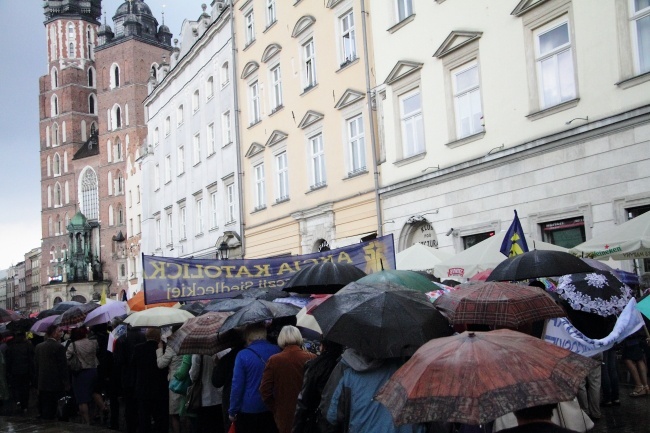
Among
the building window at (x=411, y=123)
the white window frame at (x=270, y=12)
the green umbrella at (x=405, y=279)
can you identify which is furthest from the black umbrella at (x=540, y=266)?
the white window frame at (x=270, y=12)

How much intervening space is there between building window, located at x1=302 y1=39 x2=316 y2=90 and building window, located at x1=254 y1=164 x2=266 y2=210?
16.0ft

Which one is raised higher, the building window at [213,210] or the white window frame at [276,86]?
the white window frame at [276,86]

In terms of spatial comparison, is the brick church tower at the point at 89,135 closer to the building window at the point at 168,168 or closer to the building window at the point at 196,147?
the building window at the point at 168,168

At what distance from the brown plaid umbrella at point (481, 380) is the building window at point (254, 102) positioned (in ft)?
84.3

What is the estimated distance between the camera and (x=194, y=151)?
36094 mm

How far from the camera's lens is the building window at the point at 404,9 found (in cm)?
1952

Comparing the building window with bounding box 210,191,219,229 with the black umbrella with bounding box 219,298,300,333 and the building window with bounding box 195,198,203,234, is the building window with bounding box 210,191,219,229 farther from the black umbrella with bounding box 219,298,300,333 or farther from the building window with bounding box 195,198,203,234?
the black umbrella with bounding box 219,298,300,333

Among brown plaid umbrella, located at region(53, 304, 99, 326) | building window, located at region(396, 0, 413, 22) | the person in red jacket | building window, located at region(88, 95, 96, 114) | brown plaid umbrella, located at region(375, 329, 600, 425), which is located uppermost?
building window, located at region(88, 95, 96, 114)

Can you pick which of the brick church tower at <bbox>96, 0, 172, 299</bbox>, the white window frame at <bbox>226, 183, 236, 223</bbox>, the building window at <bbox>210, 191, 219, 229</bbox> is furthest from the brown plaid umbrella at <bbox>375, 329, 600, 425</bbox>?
the brick church tower at <bbox>96, 0, 172, 299</bbox>

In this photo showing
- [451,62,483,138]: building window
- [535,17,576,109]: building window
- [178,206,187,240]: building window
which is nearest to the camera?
[535,17,576,109]: building window

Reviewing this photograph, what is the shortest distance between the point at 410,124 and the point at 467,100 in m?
2.43

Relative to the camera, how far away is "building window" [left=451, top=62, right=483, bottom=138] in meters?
17.1

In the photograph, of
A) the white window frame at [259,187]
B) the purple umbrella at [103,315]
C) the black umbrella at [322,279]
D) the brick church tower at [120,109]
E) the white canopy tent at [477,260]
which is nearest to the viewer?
the black umbrella at [322,279]

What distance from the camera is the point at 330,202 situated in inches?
910
